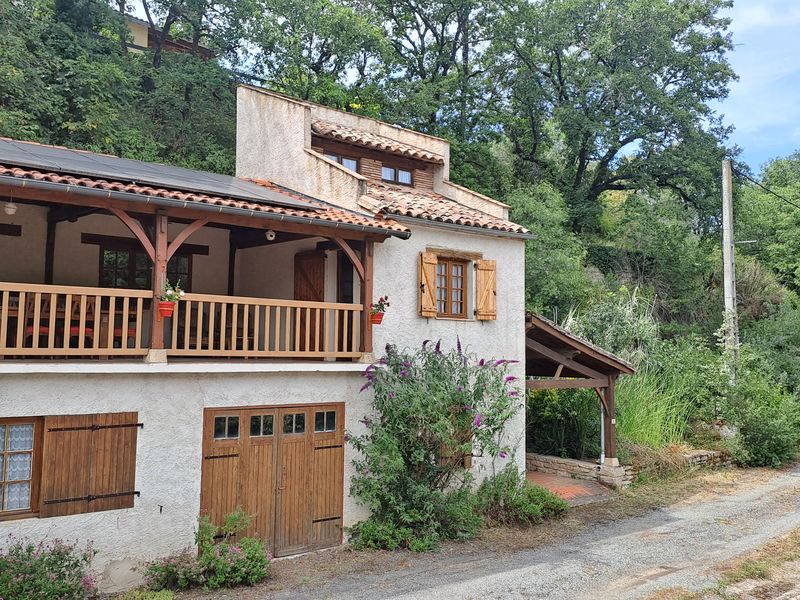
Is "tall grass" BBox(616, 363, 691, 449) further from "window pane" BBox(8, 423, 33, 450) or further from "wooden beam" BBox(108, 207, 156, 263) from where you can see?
"window pane" BBox(8, 423, 33, 450)

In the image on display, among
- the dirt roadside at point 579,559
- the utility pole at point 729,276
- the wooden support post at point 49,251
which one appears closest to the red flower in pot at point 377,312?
the dirt roadside at point 579,559

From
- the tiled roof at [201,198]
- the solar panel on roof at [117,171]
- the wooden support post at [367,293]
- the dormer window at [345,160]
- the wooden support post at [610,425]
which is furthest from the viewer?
the wooden support post at [610,425]

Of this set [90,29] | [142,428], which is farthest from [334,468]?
[90,29]

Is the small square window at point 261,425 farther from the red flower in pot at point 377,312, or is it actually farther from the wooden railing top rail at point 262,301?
the red flower in pot at point 377,312

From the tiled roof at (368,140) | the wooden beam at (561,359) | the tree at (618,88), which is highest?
the tree at (618,88)

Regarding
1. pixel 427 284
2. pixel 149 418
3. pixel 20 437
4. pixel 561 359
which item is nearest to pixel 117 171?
pixel 149 418

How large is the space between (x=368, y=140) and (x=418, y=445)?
7.45 meters

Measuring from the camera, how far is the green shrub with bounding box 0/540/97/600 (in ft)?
24.7

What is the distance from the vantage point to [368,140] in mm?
15367

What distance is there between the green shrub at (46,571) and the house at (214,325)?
22 cm

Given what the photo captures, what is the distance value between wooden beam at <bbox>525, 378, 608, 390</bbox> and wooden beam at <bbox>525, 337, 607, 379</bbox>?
0.16 meters

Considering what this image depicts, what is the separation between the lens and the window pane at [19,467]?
8289 mm

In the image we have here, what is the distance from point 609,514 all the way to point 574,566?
12.2 feet

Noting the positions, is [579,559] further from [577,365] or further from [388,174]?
[388,174]
